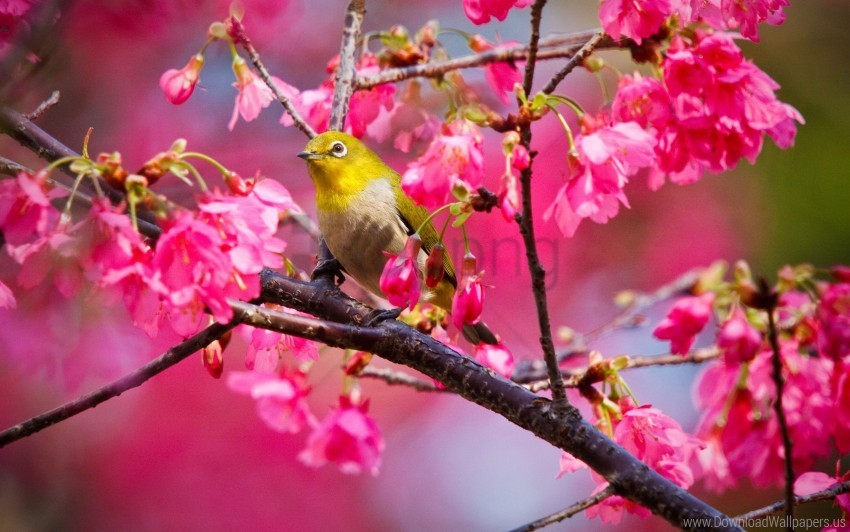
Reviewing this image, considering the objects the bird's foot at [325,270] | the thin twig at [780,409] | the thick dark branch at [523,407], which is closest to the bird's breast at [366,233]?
the bird's foot at [325,270]

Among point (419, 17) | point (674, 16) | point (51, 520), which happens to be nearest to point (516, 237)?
point (419, 17)

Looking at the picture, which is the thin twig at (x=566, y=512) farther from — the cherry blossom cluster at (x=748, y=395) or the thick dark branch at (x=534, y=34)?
the thick dark branch at (x=534, y=34)

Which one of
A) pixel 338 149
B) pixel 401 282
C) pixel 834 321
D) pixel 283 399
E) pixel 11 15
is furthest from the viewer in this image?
pixel 338 149

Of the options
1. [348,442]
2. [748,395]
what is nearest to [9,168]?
[348,442]

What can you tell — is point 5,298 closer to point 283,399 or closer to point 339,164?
point 283,399

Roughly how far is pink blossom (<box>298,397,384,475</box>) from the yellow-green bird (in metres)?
0.49

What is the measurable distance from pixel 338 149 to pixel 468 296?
104cm

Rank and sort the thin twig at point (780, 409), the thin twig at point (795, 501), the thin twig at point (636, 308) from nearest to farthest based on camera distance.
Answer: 1. the thin twig at point (780, 409)
2. the thin twig at point (795, 501)
3. the thin twig at point (636, 308)

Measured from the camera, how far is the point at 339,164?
2.57 m

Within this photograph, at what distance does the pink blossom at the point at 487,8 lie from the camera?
1.76 m

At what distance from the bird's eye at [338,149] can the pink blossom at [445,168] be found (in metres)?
0.81

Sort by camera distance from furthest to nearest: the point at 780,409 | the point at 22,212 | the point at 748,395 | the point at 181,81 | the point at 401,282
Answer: the point at 748,395 → the point at 181,81 → the point at 401,282 → the point at 22,212 → the point at 780,409

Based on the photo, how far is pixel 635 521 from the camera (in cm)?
409

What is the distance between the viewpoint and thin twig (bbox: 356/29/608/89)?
7.16 feet
